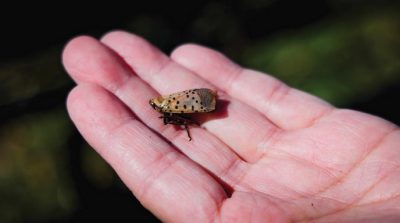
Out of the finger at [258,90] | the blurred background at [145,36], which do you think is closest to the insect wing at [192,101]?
the finger at [258,90]

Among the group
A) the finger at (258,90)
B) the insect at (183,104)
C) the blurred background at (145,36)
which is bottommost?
the blurred background at (145,36)

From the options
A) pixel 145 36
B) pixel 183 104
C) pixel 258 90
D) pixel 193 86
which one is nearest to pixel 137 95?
pixel 183 104

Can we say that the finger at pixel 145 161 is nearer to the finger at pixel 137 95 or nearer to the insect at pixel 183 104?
the finger at pixel 137 95

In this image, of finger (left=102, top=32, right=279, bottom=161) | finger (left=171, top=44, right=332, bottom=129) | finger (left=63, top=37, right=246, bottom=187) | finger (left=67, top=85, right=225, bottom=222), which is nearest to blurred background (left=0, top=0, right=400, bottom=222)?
finger (left=102, top=32, right=279, bottom=161)

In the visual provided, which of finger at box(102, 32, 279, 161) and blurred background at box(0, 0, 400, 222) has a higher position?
finger at box(102, 32, 279, 161)

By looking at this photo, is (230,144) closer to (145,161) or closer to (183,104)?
(183,104)

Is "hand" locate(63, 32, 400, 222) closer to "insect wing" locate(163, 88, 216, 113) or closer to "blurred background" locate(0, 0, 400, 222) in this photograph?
"insect wing" locate(163, 88, 216, 113)
